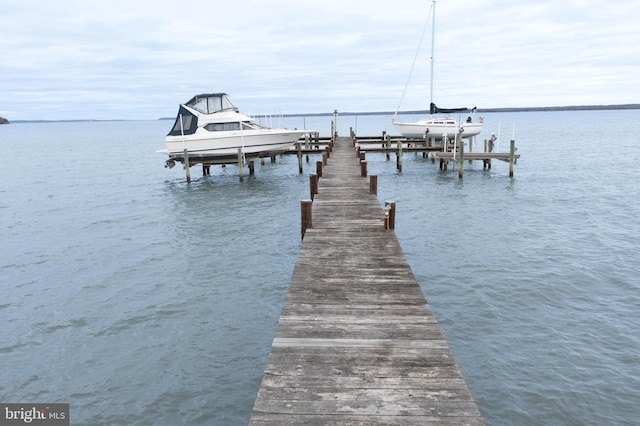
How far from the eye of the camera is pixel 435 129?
40188mm

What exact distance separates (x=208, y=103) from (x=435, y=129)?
2071 cm

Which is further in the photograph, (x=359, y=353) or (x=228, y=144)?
(x=228, y=144)

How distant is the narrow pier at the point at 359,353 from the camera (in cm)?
463

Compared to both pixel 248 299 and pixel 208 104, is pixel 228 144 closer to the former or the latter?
pixel 208 104

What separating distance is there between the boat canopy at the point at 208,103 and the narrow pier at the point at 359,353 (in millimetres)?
22272

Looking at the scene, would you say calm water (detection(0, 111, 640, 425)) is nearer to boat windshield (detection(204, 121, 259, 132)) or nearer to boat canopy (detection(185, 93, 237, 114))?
boat windshield (detection(204, 121, 259, 132))

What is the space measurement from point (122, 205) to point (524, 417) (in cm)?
2302

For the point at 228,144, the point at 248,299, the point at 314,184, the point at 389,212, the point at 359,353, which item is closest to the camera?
the point at 359,353

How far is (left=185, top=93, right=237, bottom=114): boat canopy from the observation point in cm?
2942

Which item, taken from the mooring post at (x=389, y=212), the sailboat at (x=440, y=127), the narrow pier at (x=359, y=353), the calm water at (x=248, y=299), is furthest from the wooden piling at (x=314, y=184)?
the sailboat at (x=440, y=127)

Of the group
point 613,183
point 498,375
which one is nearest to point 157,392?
point 498,375

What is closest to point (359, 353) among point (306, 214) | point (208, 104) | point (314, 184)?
point (306, 214)

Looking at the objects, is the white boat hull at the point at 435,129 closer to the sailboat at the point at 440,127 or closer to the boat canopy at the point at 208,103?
the sailboat at the point at 440,127

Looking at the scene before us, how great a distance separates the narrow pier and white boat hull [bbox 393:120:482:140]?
3252 centimetres
